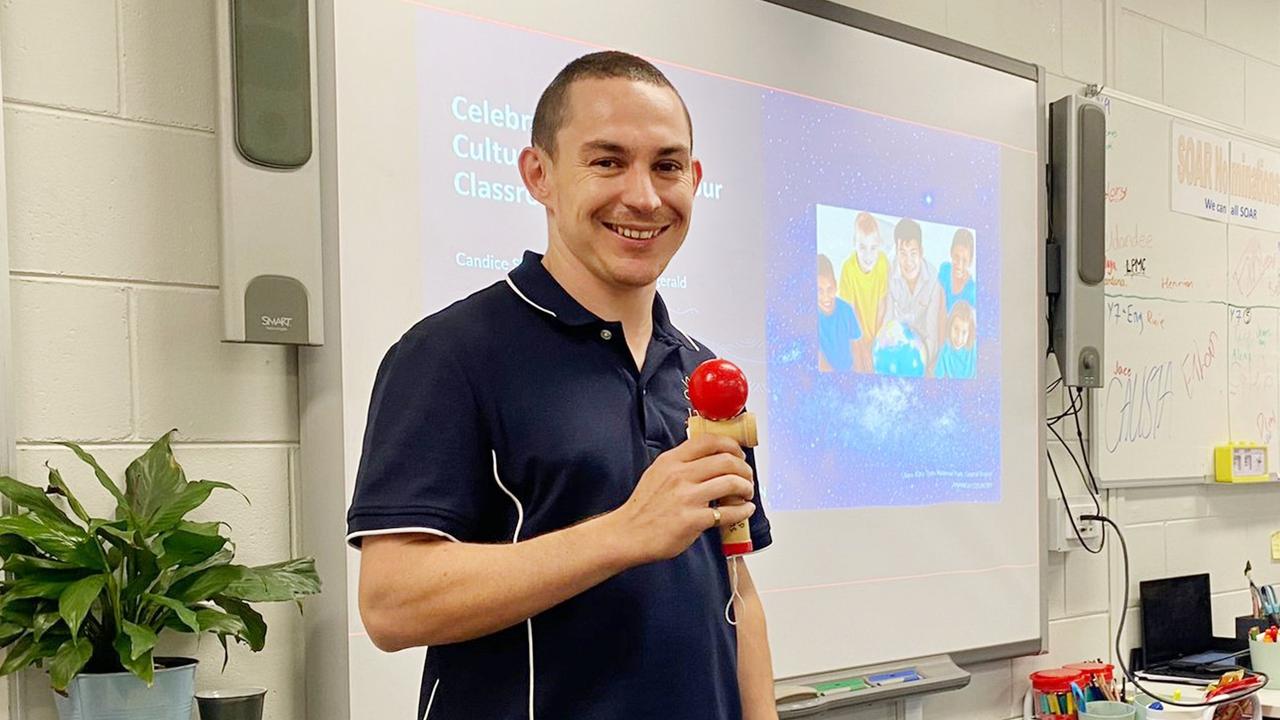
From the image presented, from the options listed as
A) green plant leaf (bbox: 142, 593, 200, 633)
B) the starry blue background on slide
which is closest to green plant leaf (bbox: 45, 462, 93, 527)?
green plant leaf (bbox: 142, 593, 200, 633)

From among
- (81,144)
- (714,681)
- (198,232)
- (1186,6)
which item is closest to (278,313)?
(198,232)

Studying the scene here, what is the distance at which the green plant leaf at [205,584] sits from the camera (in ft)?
4.29

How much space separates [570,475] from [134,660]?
0.50 metres

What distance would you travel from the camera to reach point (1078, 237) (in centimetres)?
271

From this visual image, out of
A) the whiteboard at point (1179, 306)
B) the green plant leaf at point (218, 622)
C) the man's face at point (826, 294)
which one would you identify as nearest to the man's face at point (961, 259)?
the man's face at point (826, 294)

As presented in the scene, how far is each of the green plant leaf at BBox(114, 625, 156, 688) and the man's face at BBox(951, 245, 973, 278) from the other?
1786mm

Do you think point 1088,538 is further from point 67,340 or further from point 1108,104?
point 67,340

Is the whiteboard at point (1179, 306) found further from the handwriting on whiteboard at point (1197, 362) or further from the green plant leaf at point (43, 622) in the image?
the green plant leaf at point (43, 622)

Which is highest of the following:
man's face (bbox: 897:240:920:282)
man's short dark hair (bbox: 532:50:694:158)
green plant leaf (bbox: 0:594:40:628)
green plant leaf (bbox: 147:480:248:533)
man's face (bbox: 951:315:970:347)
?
man's short dark hair (bbox: 532:50:694:158)

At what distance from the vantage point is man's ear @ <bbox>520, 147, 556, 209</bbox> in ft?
3.99

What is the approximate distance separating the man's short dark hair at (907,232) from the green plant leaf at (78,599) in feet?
5.42

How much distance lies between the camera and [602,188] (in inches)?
45.9

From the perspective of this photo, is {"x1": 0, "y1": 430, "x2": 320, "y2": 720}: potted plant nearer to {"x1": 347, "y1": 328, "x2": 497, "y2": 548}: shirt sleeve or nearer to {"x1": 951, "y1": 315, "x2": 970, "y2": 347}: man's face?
{"x1": 347, "y1": 328, "x2": 497, "y2": 548}: shirt sleeve

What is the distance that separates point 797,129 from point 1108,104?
1073mm
